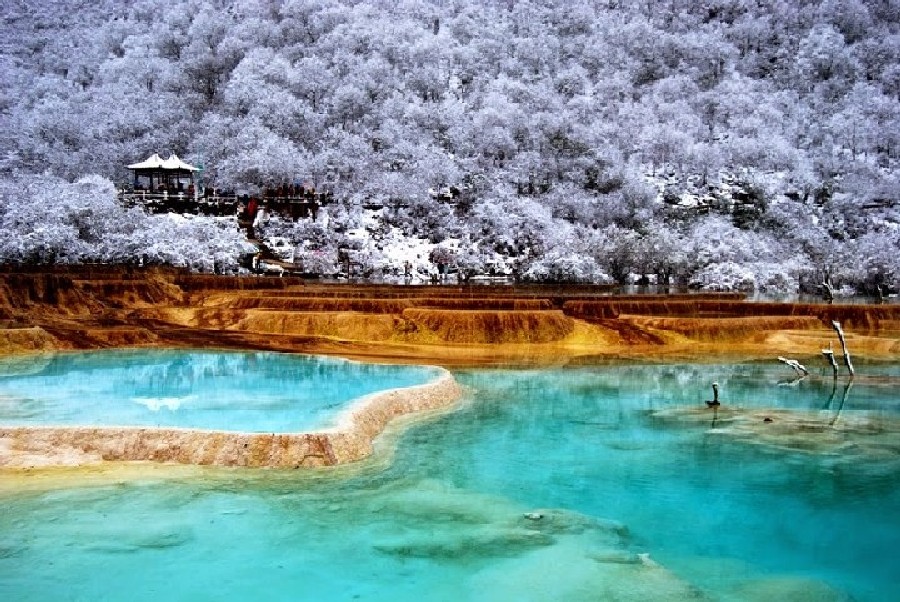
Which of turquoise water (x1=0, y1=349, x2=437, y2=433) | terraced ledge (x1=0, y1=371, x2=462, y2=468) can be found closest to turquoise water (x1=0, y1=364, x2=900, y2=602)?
terraced ledge (x1=0, y1=371, x2=462, y2=468)

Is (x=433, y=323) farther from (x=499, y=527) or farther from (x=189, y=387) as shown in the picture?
(x=499, y=527)

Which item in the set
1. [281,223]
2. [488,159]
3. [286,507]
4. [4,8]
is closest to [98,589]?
[286,507]

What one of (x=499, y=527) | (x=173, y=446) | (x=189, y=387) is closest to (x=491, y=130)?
(x=189, y=387)

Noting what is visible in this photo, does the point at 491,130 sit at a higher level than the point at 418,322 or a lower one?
higher

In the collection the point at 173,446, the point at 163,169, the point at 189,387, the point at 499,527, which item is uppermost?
the point at 163,169

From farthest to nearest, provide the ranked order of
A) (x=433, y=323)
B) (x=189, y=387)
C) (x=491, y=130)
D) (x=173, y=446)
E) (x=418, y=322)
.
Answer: (x=491, y=130), (x=418, y=322), (x=433, y=323), (x=189, y=387), (x=173, y=446)

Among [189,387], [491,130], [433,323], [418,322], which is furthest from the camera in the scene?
[491,130]

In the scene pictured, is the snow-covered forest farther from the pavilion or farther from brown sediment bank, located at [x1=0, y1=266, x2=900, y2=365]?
brown sediment bank, located at [x1=0, y1=266, x2=900, y2=365]

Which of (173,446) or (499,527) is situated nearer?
(499,527)
